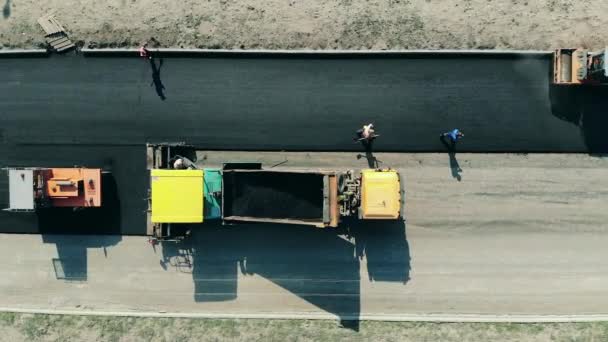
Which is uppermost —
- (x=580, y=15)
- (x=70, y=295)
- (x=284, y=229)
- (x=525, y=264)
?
(x=580, y=15)

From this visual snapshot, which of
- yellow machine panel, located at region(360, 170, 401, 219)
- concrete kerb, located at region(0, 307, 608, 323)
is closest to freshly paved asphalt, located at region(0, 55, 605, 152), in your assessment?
yellow machine panel, located at region(360, 170, 401, 219)

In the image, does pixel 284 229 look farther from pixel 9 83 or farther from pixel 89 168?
pixel 9 83

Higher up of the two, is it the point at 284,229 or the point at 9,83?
the point at 9,83

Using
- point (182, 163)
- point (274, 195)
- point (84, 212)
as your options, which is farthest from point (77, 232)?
point (274, 195)

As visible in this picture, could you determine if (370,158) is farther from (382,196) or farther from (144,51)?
(144,51)

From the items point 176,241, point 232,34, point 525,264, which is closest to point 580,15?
point 525,264

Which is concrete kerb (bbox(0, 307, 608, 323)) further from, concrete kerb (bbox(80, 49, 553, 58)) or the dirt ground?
the dirt ground

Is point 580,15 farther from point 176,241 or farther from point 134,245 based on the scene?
point 134,245
